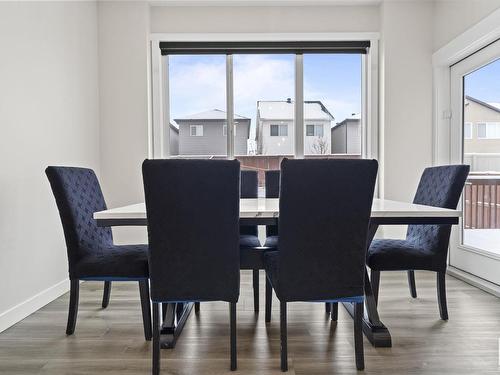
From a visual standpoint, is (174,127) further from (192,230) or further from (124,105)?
(192,230)

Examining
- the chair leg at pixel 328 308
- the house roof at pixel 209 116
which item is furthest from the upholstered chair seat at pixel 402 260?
the house roof at pixel 209 116

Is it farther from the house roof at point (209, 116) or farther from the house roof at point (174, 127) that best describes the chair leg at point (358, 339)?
the house roof at point (174, 127)

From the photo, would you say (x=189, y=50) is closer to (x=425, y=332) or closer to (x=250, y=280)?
(x=250, y=280)

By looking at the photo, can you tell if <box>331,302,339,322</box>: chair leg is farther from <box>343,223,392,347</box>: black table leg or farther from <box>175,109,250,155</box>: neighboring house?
<box>175,109,250,155</box>: neighboring house

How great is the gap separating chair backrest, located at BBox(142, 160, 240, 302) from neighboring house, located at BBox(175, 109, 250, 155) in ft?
7.96

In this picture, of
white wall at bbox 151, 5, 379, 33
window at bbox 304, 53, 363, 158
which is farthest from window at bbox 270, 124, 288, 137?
white wall at bbox 151, 5, 379, 33

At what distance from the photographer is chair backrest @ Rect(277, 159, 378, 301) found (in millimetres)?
1519

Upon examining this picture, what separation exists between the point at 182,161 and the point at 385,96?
9.01ft

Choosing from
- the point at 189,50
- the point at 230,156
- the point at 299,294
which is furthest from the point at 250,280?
the point at 189,50

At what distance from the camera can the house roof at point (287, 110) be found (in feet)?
12.8

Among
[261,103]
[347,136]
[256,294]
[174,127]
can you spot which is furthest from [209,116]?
[256,294]

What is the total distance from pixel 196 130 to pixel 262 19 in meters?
1.26

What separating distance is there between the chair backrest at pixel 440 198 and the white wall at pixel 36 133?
8.07 ft

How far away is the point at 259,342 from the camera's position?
197cm
